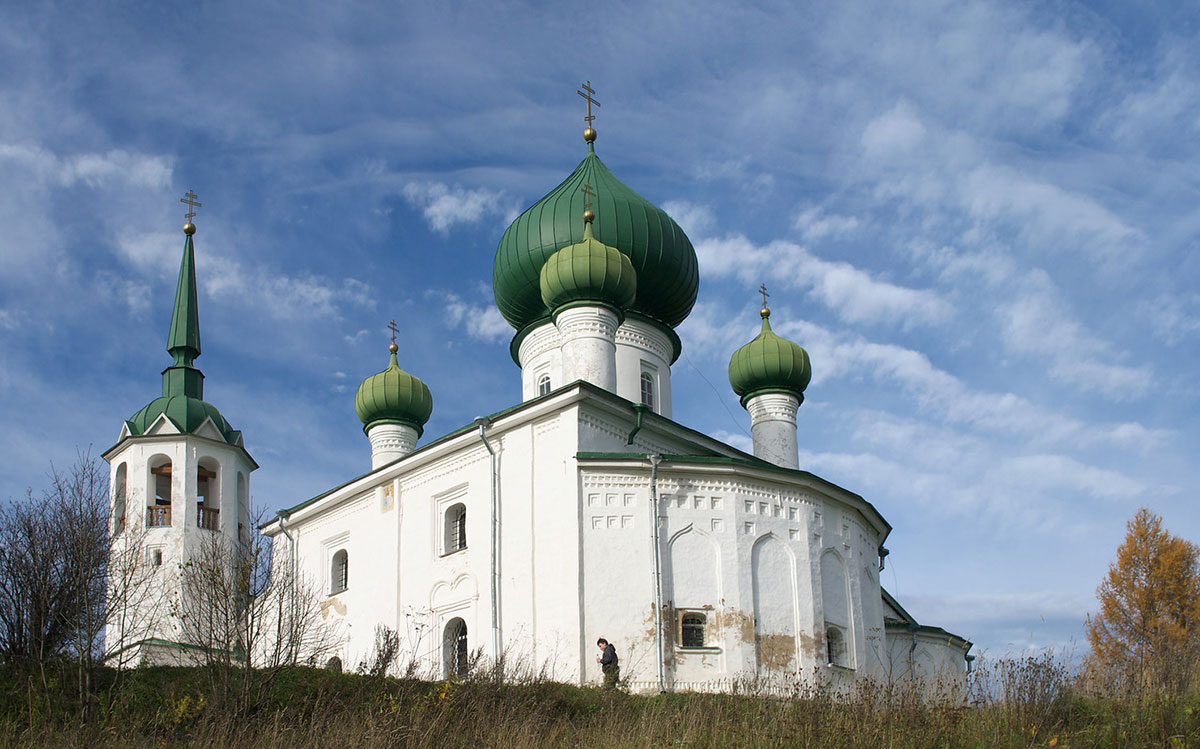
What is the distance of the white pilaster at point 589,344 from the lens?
55.5ft

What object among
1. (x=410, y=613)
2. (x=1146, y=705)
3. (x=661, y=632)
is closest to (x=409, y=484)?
(x=410, y=613)

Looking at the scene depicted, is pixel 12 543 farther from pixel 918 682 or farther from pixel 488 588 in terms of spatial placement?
pixel 918 682

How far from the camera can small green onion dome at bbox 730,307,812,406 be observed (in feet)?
68.8

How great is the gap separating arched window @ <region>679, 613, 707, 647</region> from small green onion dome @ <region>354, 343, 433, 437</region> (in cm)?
987

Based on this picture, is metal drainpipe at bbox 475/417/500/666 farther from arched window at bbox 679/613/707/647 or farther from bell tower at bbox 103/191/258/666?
bell tower at bbox 103/191/258/666

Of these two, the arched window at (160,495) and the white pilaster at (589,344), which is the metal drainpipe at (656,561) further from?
A: the arched window at (160,495)

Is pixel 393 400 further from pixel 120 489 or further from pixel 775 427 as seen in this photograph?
pixel 775 427


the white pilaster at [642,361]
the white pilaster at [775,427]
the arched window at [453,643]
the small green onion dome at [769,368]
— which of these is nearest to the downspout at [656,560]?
the arched window at [453,643]

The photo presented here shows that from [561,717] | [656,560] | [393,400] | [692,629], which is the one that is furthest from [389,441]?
[561,717]

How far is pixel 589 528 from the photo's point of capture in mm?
14820

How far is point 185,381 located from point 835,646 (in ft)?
45.9

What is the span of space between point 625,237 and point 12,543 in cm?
1168

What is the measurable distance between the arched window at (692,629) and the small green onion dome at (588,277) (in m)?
5.18

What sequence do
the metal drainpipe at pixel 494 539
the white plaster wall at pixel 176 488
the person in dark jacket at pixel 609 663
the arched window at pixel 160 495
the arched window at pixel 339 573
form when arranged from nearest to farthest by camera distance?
the person in dark jacket at pixel 609 663, the metal drainpipe at pixel 494 539, the arched window at pixel 339 573, the white plaster wall at pixel 176 488, the arched window at pixel 160 495
